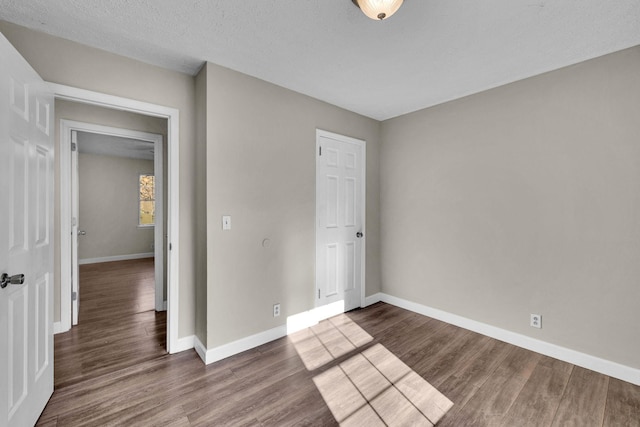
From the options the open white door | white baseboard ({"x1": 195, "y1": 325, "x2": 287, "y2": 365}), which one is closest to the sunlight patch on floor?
white baseboard ({"x1": 195, "y1": 325, "x2": 287, "y2": 365})

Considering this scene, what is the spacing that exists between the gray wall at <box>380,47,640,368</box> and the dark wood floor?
41cm

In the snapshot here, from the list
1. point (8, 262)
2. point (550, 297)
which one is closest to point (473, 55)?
point (550, 297)

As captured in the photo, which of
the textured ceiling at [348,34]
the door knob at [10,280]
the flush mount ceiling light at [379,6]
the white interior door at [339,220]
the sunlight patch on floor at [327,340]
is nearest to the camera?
the door knob at [10,280]

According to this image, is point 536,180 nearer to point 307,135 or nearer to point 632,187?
point 632,187

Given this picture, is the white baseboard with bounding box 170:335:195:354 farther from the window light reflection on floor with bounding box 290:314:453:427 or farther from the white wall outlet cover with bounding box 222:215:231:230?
the white wall outlet cover with bounding box 222:215:231:230

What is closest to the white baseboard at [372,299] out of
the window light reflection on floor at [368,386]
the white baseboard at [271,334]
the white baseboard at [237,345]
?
the white baseboard at [271,334]

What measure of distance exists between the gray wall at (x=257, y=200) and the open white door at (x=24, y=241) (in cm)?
102

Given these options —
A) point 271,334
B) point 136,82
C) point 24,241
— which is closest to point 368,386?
point 271,334

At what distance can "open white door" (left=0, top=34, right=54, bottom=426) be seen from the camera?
1345 millimetres

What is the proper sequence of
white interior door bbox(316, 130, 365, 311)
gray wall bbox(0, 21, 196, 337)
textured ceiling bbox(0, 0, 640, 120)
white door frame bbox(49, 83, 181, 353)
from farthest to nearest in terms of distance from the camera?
1. white interior door bbox(316, 130, 365, 311)
2. white door frame bbox(49, 83, 181, 353)
3. gray wall bbox(0, 21, 196, 337)
4. textured ceiling bbox(0, 0, 640, 120)

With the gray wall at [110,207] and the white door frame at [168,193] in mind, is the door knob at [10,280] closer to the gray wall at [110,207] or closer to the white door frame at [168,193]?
the white door frame at [168,193]

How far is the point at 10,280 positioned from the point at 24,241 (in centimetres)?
29

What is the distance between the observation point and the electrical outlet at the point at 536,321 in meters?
2.54

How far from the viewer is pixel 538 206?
8.37 feet
